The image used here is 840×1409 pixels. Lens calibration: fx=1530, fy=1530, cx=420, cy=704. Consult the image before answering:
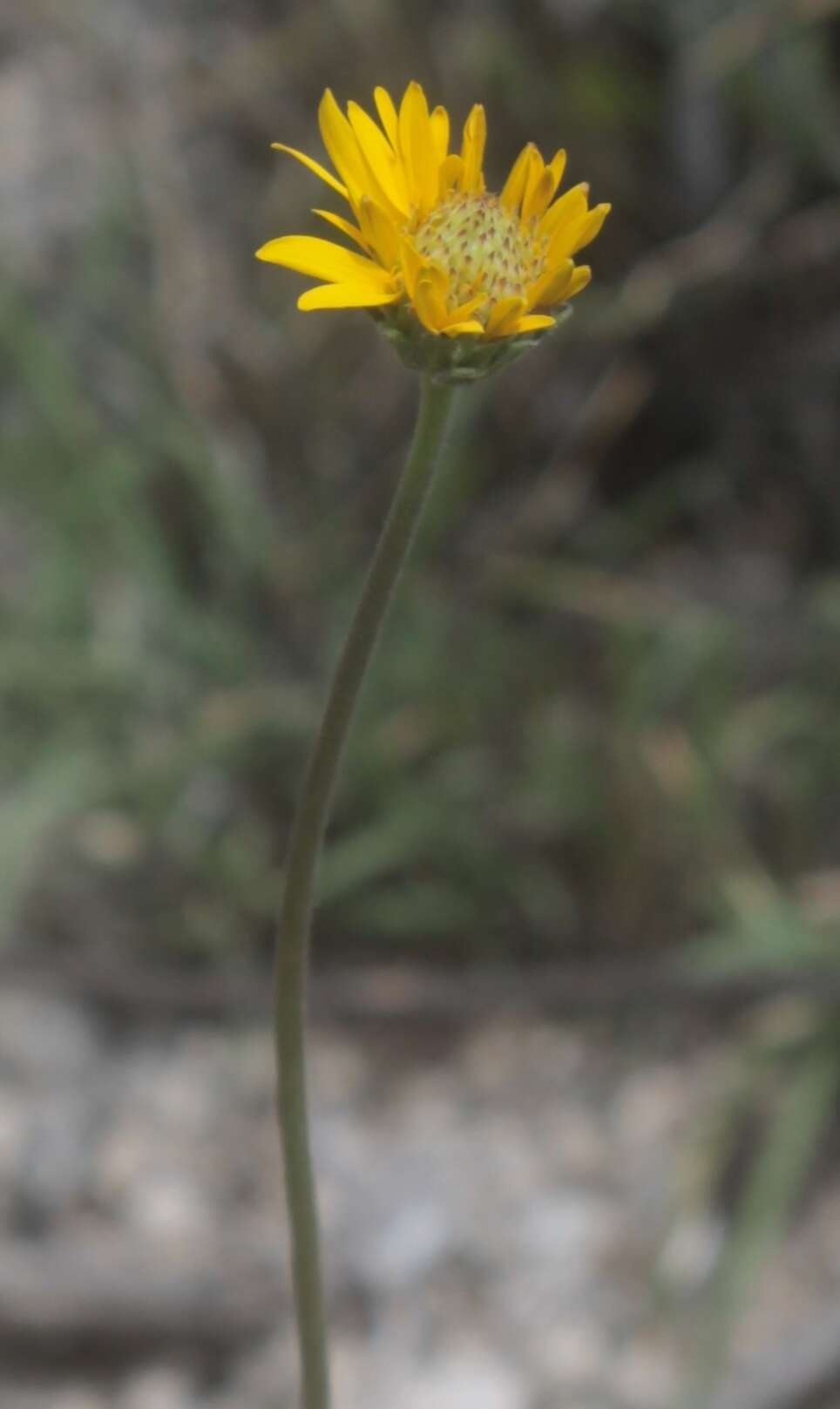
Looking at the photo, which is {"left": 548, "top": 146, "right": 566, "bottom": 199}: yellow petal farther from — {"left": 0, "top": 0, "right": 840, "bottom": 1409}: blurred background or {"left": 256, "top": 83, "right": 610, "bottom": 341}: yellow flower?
{"left": 0, "top": 0, "right": 840, "bottom": 1409}: blurred background

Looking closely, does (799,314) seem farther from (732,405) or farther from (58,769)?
(58,769)

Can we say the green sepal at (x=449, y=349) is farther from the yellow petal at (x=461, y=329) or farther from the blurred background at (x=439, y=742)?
the blurred background at (x=439, y=742)

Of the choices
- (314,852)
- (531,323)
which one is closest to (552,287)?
(531,323)

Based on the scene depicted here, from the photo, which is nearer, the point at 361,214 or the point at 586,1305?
the point at 361,214

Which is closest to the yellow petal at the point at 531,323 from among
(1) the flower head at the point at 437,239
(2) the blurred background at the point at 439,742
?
(1) the flower head at the point at 437,239

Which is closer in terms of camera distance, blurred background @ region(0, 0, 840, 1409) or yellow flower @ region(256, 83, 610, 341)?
yellow flower @ region(256, 83, 610, 341)

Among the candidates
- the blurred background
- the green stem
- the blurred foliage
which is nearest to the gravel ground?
the blurred background

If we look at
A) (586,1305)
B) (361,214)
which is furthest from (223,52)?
(361,214)
